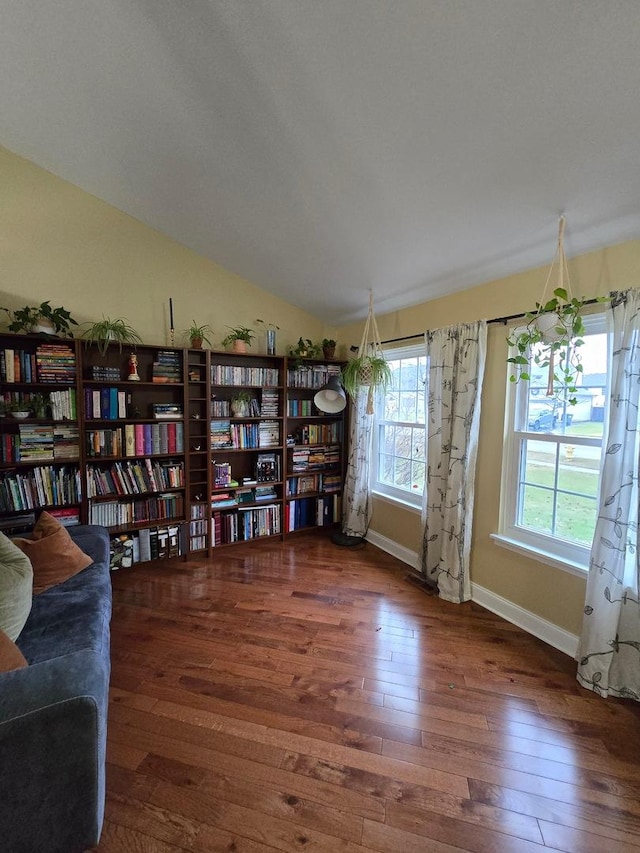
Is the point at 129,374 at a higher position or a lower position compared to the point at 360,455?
higher

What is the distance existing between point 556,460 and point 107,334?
10.6 ft

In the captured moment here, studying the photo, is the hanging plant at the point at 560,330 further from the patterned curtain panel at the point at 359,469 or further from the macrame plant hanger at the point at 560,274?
the patterned curtain panel at the point at 359,469

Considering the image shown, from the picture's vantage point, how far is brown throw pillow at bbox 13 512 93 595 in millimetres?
1723

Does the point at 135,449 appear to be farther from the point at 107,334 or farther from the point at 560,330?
the point at 560,330

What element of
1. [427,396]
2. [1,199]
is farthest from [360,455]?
[1,199]

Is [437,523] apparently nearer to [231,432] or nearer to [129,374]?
[231,432]

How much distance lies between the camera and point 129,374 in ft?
8.73

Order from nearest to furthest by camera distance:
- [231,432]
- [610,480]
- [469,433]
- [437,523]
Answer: [610,480], [469,433], [437,523], [231,432]

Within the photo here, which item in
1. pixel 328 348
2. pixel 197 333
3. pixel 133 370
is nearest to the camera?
pixel 133 370

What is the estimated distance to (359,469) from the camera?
3.40m

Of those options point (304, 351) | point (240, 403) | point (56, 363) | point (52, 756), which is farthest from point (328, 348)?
point (52, 756)

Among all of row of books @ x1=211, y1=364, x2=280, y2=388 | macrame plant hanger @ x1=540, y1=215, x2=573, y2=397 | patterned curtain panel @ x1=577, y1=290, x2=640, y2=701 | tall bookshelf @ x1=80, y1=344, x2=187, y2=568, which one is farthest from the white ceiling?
tall bookshelf @ x1=80, y1=344, x2=187, y2=568

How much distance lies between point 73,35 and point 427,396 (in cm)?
268

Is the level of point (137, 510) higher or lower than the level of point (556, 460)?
lower
